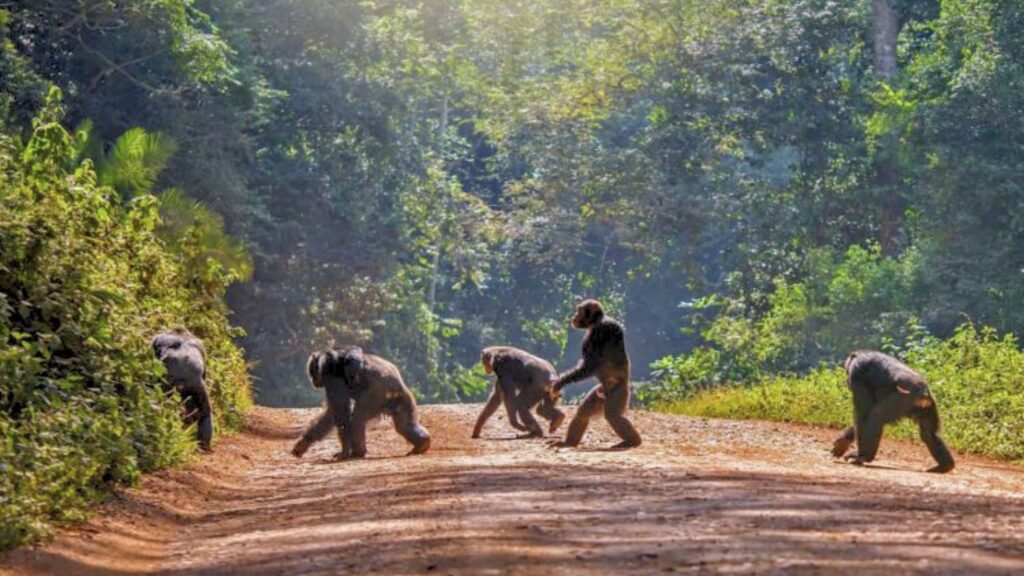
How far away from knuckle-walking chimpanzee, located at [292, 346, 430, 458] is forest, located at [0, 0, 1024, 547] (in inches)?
73.9

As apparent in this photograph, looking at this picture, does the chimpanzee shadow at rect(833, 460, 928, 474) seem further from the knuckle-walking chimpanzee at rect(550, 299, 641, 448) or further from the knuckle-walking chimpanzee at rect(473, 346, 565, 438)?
the knuckle-walking chimpanzee at rect(473, 346, 565, 438)

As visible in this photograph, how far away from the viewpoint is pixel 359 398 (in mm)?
17453

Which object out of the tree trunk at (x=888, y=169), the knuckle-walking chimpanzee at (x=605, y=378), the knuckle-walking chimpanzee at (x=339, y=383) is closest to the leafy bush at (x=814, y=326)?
the tree trunk at (x=888, y=169)

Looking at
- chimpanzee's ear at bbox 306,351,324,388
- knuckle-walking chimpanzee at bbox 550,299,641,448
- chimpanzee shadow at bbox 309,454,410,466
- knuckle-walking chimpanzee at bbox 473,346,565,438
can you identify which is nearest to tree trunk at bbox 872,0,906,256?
knuckle-walking chimpanzee at bbox 473,346,565,438

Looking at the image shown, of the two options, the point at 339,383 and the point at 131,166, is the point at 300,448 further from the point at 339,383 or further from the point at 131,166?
the point at 131,166

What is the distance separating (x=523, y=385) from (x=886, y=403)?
16.0 feet

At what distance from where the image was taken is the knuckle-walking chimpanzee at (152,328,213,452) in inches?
692

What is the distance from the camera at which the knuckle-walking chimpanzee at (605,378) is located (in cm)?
1716

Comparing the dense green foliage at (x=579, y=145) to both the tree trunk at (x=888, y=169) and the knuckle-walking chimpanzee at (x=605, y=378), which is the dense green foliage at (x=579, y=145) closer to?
the tree trunk at (x=888, y=169)

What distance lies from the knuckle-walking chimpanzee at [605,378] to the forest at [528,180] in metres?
3.74

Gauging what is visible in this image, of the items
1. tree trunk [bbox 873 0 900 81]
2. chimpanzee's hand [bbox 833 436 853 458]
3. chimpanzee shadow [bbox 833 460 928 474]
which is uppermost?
tree trunk [bbox 873 0 900 81]

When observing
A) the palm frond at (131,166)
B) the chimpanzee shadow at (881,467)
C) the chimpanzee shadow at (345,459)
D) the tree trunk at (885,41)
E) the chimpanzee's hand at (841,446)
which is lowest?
the chimpanzee shadow at (345,459)

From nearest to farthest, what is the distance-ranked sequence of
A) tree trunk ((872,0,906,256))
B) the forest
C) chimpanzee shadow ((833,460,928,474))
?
chimpanzee shadow ((833,460,928,474)) → the forest → tree trunk ((872,0,906,256))

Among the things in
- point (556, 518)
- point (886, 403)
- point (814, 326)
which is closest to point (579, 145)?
point (814, 326)
